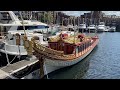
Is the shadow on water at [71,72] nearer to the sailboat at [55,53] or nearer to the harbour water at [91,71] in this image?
the harbour water at [91,71]

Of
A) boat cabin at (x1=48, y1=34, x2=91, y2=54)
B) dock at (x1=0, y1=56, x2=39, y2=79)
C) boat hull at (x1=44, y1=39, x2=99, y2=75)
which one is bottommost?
boat hull at (x1=44, y1=39, x2=99, y2=75)

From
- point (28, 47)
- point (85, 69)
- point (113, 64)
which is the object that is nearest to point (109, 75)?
point (85, 69)

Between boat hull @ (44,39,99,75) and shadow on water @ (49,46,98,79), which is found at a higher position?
boat hull @ (44,39,99,75)

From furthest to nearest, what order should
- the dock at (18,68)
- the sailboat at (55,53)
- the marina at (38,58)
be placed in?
the sailboat at (55,53)
the marina at (38,58)
the dock at (18,68)

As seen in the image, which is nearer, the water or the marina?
the marina

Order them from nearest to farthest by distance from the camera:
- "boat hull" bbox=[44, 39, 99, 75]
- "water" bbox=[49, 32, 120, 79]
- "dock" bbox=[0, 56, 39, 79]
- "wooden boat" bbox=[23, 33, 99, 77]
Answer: "dock" bbox=[0, 56, 39, 79]
"wooden boat" bbox=[23, 33, 99, 77]
"boat hull" bbox=[44, 39, 99, 75]
"water" bbox=[49, 32, 120, 79]

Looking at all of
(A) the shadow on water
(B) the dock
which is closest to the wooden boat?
(A) the shadow on water

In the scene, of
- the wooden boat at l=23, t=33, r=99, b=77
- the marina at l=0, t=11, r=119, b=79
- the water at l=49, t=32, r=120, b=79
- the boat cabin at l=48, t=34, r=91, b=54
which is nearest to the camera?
the marina at l=0, t=11, r=119, b=79

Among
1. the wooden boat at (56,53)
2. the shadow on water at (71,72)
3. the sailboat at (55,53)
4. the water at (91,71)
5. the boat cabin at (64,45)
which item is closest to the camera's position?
the sailboat at (55,53)

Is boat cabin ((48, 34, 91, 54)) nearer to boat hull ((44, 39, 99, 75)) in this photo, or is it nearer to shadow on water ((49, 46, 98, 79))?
boat hull ((44, 39, 99, 75))

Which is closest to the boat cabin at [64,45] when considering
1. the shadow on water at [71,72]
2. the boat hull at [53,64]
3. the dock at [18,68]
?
the boat hull at [53,64]
